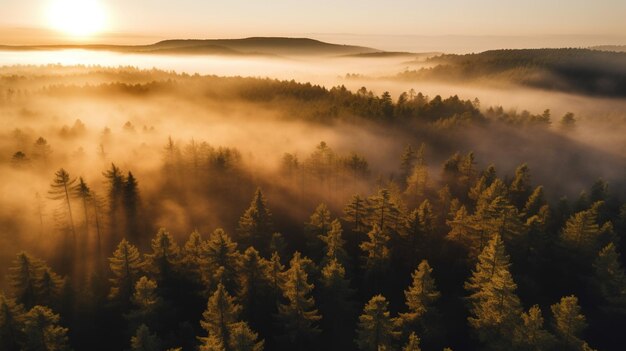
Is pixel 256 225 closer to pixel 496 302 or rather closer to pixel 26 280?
pixel 26 280

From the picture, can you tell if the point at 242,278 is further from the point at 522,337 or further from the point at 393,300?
the point at 522,337

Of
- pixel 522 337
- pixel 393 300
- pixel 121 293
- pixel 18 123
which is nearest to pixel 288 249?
pixel 393 300

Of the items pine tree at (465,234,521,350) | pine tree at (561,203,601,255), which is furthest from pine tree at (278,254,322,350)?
A: pine tree at (561,203,601,255)

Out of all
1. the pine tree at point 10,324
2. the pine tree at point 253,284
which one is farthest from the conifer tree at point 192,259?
the pine tree at point 10,324

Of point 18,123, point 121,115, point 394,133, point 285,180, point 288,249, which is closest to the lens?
point 288,249

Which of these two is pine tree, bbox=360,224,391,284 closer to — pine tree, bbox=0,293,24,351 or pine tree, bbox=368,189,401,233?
pine tree, bbox=368,189,401,233

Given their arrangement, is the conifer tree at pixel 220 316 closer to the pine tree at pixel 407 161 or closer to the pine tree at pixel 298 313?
the pine tree at pixel 298 313

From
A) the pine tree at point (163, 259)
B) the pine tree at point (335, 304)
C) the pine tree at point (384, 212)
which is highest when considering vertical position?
the pine tree at point (384, 212)
